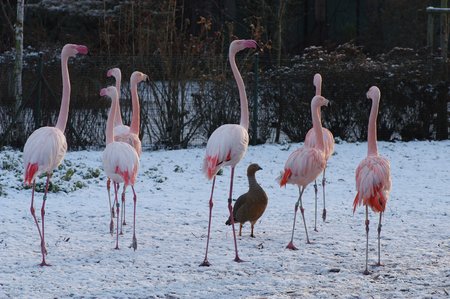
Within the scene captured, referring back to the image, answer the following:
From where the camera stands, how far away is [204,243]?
750 centimetres

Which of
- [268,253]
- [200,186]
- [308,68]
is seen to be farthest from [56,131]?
[308,68]

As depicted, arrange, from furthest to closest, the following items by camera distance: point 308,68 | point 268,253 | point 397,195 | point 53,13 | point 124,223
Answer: point 53,13
point 308,68
point 397,195
point 124,223
point 268,253

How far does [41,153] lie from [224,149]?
1.56 m

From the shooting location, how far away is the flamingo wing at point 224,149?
7.06m

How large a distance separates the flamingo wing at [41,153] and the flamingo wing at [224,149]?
1292 mm

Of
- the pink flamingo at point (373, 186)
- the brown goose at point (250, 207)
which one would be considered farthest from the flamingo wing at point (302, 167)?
the pink flamingo at point (373, 186)

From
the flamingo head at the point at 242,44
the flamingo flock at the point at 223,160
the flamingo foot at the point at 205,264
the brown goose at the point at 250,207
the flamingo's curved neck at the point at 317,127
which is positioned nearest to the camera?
the flamingo foot at the point at 205,264

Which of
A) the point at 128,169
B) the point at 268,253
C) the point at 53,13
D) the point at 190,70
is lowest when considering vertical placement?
the point at 268,253

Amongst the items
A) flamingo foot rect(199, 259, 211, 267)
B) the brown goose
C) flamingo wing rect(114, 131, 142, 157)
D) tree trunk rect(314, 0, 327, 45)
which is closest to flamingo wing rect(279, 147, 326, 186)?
the brown goose

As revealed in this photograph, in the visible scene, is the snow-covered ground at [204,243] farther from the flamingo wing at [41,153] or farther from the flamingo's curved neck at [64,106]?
the flamingo's curved neck at [64,106]

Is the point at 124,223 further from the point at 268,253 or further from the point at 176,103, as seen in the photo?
the point at 176,103

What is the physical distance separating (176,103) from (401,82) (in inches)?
154

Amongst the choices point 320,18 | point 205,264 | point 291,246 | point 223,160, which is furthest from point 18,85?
point 320,18

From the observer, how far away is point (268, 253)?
7160 mm
